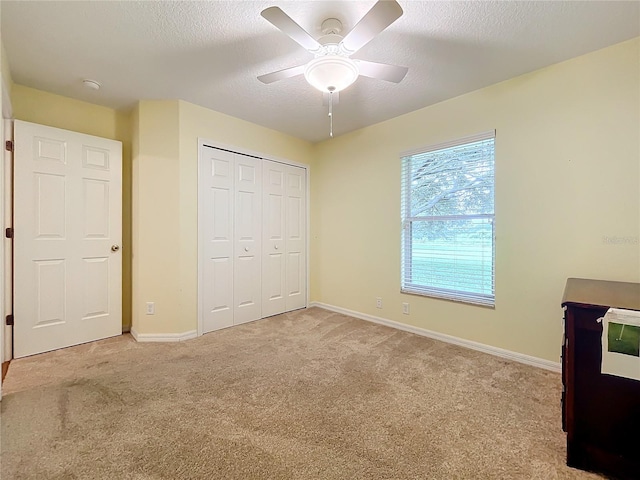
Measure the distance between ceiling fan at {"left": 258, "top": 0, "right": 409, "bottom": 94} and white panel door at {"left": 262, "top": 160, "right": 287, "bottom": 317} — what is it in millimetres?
1760

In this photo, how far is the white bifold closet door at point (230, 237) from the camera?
3080 mm

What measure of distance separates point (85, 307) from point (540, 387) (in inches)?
155

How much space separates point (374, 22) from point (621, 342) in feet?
5.98

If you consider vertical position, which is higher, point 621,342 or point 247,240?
point 247,240

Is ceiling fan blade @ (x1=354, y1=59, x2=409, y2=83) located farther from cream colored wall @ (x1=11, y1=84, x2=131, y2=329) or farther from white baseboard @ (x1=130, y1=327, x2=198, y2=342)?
white baseboard @ (x1=130, y1=327, x2=198, y2=342)

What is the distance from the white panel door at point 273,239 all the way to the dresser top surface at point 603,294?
2.92m

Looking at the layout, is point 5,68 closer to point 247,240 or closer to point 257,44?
point 257,44

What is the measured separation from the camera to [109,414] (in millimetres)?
1666

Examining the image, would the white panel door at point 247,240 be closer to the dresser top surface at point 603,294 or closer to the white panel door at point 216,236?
the white panel door at point 216,236

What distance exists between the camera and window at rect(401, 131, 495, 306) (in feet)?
8.57

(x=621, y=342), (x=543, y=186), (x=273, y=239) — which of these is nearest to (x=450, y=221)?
(x=543, y=186)

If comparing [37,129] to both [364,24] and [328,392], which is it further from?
[328,392]

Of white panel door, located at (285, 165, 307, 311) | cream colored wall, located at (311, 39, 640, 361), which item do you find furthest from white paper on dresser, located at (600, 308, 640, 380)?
white panel door, located at (285, 165, 307, 311)

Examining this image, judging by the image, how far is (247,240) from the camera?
3.44m
